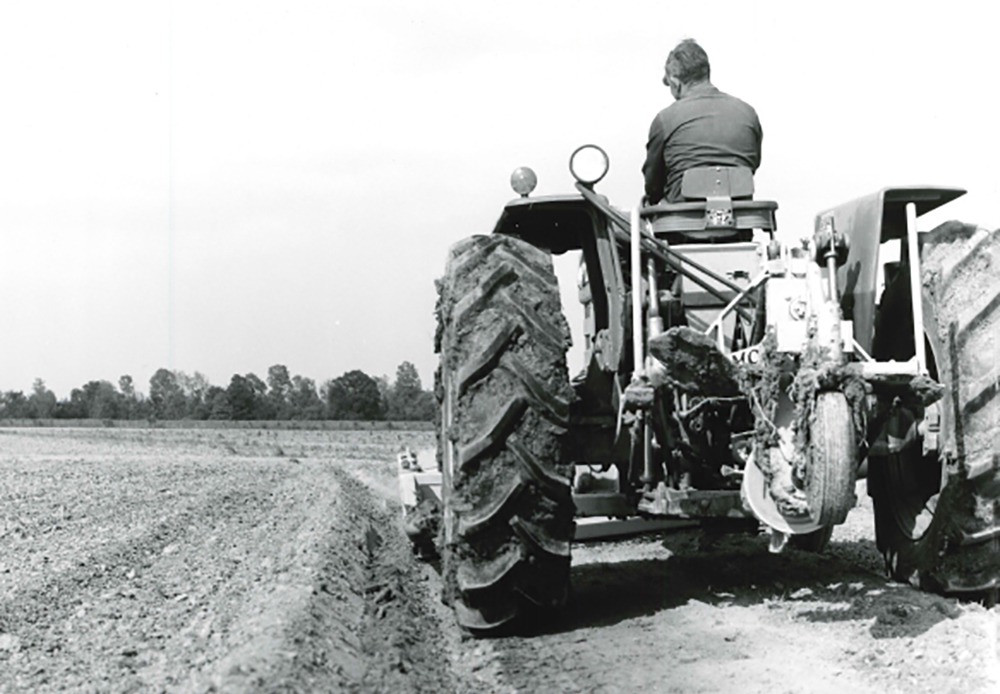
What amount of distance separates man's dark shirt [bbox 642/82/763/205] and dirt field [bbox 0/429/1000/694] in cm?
215

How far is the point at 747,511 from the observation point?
17.7 feet

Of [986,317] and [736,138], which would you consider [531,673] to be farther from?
[736,138]

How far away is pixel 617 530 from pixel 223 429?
1404 inches

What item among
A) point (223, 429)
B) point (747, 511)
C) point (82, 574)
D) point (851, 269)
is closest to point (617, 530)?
point (747, 511)

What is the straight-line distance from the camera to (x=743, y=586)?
6.49 m

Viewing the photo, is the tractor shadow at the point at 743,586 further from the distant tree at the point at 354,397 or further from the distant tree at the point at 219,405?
the distant tree at the point at 219,405

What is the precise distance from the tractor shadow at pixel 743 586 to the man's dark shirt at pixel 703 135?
203 centimetres

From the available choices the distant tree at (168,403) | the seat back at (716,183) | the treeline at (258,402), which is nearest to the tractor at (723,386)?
the seat back at (716,183)

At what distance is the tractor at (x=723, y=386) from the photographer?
15.6 ft

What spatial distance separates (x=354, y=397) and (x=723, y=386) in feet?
172

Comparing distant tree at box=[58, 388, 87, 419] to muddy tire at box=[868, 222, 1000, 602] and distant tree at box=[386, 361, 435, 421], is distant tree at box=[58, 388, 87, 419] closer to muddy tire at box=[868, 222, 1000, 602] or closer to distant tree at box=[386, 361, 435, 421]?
distant tree at box=[386, 361, 435, 421]

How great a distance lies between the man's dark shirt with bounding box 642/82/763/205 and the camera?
20.6 ft

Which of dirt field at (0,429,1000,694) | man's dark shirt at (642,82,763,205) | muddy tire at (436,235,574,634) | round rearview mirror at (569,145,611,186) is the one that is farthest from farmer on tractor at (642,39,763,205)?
dirt field at (0,429,1000,694)

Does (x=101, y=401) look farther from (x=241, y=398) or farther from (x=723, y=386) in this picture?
(x=723, y=386)
